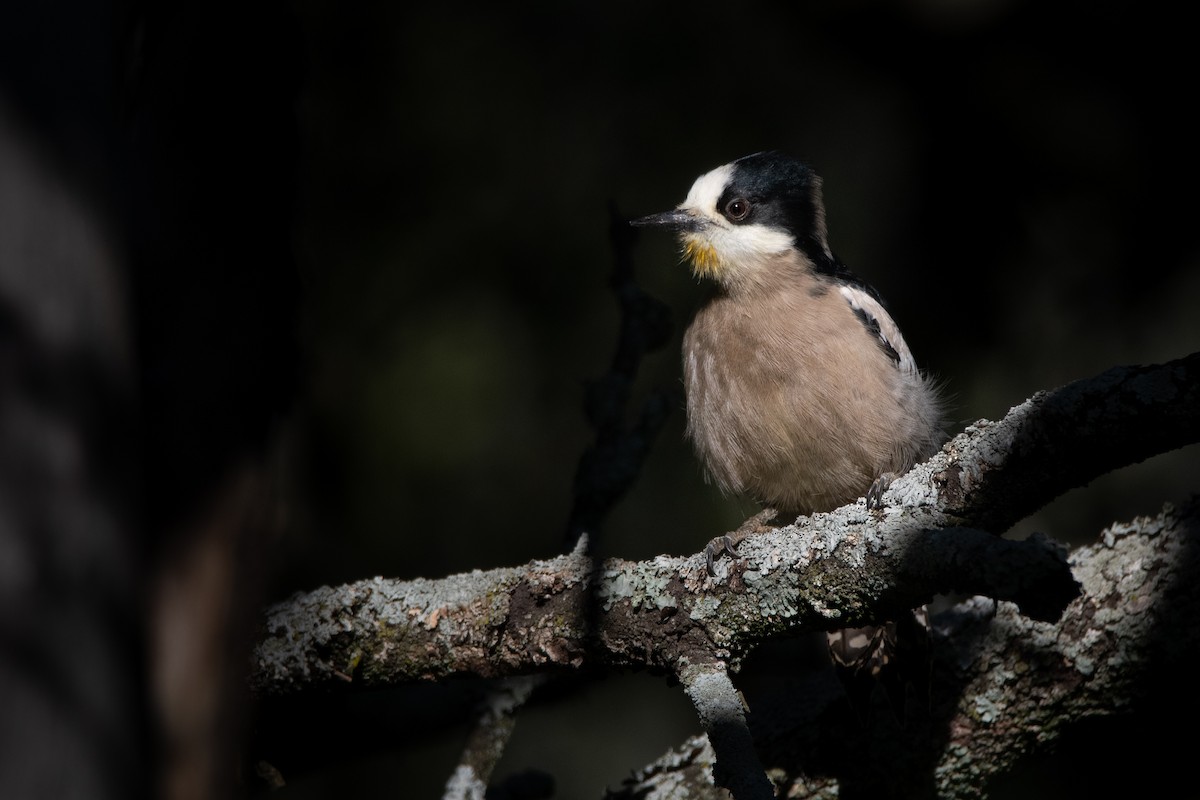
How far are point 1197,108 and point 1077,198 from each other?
2.08 feet

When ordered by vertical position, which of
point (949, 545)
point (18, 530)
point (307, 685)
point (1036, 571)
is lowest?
point (1036, 571)

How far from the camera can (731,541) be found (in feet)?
10.9

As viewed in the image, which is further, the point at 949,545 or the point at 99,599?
the point at 949,545

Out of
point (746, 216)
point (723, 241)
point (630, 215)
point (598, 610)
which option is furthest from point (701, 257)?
point (598, 610)

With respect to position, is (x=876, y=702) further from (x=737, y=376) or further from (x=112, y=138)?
(x=112, y=138)

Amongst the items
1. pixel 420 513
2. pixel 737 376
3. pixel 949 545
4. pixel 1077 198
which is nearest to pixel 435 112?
pixel 420 513

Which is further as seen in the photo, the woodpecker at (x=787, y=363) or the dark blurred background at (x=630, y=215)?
the dark blurred background at (x=630, y=215)

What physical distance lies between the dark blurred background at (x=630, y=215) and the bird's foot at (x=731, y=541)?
0.70 meters

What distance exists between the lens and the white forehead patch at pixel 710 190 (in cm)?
463

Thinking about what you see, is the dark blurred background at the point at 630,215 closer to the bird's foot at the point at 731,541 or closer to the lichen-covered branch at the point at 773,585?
the bird's foot at the point at 731,541

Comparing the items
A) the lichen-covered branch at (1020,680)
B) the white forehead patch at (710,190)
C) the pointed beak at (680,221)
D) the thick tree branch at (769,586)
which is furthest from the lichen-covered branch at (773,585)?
the white forehead patch at (710,190)

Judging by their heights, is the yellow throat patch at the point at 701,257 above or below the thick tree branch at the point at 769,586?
above

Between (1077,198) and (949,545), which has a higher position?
(1077,198)

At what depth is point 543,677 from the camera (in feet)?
12.5
